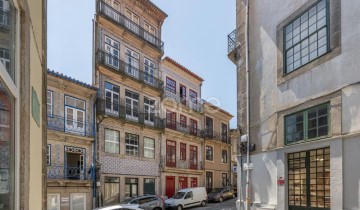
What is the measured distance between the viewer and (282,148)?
10.5m

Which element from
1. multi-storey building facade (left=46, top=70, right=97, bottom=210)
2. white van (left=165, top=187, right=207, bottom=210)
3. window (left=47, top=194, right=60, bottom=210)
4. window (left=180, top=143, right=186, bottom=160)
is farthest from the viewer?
window (left=180, top=143, right=186, bottom=160)

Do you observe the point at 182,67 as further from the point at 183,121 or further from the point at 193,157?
the point at 193,157

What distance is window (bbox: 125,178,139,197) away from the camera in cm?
2311

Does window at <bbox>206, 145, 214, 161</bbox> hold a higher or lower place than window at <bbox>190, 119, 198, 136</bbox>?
lower

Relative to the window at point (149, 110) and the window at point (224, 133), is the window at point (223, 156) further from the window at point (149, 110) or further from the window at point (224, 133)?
the window at point (149, 110)

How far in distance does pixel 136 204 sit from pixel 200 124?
1689cm

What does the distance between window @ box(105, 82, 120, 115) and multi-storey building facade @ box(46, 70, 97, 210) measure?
1.43 m

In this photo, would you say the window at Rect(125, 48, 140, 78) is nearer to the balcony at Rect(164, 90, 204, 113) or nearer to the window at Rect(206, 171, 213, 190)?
the balcony at Rect(164, 90, 204, 113)

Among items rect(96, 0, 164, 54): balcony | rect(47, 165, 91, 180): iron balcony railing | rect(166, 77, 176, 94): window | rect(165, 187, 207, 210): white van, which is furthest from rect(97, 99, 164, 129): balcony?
rect(96, 0, 164, 54): balcony

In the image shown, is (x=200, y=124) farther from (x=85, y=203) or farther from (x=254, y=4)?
(x=254, y=4)

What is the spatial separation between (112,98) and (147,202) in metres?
7.87

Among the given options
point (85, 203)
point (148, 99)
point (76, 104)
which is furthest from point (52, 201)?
A: point (148, 99)

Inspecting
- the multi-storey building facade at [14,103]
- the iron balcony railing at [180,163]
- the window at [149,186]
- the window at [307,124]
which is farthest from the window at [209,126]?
the multi-storey building facade at [14,103]

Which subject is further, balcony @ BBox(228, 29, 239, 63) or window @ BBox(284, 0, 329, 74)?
balcony @ BBox(228, 29, 239, 63)
